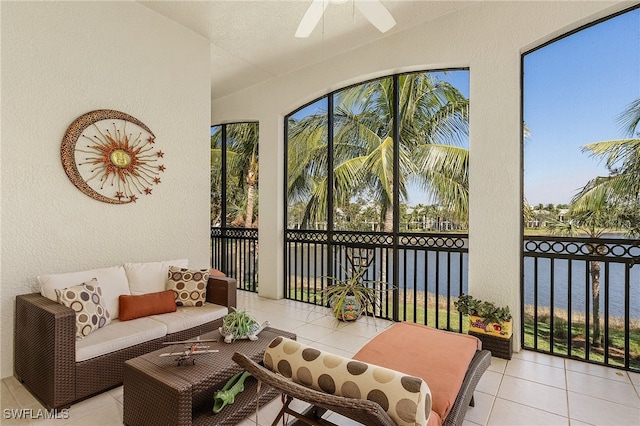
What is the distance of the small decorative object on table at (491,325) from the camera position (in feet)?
9.93

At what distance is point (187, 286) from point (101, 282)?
0.73 m

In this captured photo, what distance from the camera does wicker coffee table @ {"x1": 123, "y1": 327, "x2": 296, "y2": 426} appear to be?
1.74 m

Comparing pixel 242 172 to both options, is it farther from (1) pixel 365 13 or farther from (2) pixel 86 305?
(1) pixel 365 13

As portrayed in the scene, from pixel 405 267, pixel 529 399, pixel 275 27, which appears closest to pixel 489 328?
pixel 529 399

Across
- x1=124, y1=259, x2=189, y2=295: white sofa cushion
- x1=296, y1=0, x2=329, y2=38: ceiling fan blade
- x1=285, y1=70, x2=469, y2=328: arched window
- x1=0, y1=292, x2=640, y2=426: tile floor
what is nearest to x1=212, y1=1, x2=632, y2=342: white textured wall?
x1=285, y1=70, x2=469, y2=328: arched window

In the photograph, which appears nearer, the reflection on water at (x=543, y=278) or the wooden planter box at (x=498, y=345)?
the reflection on water at (x=543, y=278)

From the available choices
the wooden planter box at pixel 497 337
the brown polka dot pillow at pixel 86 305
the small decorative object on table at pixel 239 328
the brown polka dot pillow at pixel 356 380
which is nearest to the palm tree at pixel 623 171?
the wooden planter box at pixel 497 337

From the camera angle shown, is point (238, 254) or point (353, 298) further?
point (238, 254)

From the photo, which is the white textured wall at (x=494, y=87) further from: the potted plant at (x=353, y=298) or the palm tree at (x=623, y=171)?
the potted plant at (x=353, y=298)

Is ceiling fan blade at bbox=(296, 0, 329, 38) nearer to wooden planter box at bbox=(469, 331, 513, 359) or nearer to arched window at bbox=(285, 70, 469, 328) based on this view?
arched window at bbox=(285, 70, 469, 328)

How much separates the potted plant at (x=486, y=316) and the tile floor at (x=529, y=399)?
0.88ft

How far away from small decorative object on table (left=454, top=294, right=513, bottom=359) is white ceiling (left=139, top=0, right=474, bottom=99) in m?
3.09

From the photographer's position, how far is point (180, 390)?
172 centimetres

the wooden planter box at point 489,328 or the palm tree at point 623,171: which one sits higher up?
the palm tree at point 623,171
